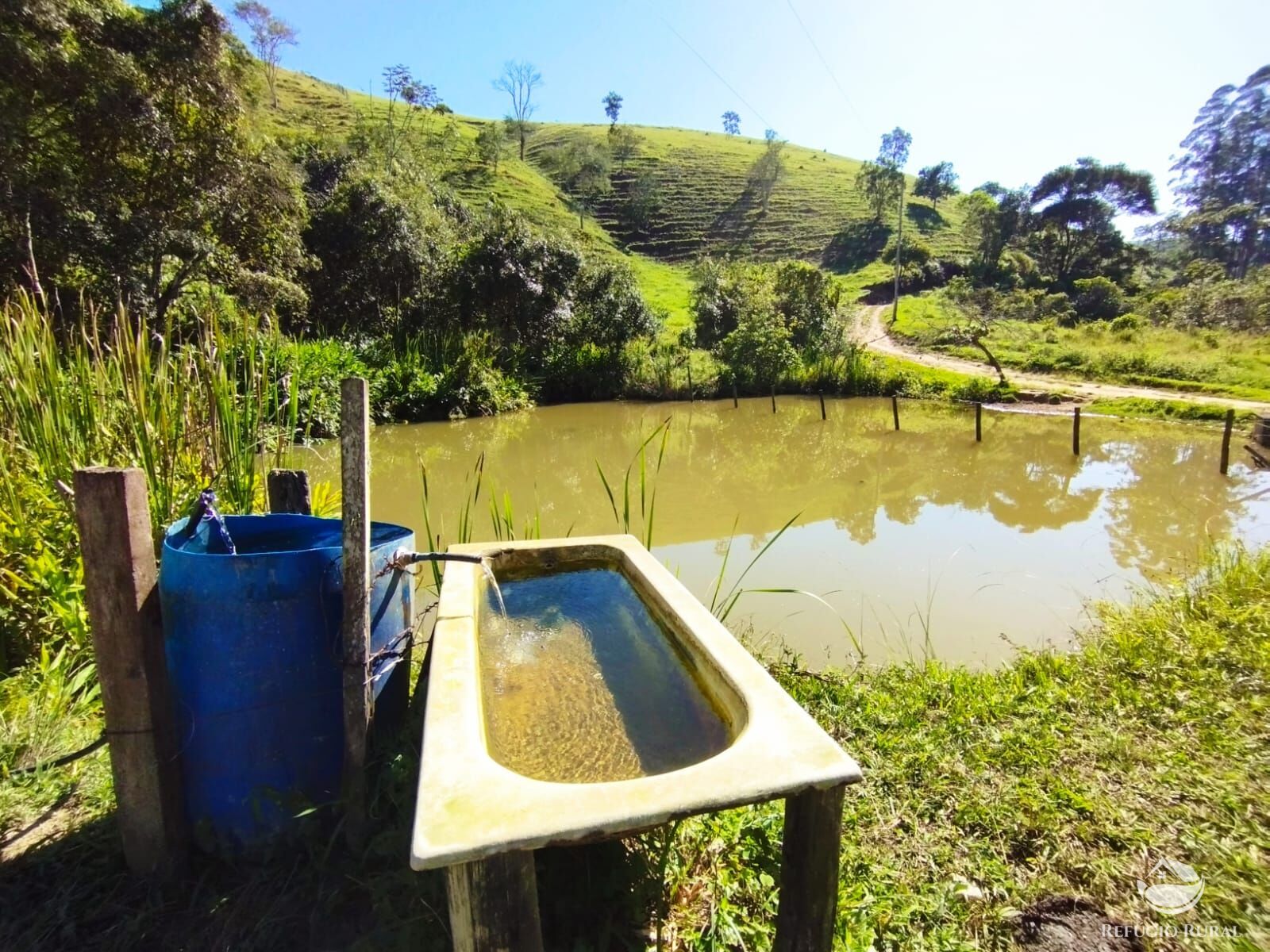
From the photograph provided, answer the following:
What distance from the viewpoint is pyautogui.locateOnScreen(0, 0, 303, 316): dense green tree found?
23.3ft

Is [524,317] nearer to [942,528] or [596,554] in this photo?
[942,528]

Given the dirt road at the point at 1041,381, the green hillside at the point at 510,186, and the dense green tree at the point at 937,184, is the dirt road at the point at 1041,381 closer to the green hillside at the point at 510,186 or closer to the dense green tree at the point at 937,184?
the green hillside at the point at 510,186

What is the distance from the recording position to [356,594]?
142cm

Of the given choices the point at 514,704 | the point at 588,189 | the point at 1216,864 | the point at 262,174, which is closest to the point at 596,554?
the point at 514,704

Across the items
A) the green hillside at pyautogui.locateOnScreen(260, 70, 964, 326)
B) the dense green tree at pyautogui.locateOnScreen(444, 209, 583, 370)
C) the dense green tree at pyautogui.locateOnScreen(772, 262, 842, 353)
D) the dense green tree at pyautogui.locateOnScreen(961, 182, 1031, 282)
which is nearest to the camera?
the dense green tree at pyautogui.locateOnScreen(444, 209, 583, 370)

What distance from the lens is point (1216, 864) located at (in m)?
1.61

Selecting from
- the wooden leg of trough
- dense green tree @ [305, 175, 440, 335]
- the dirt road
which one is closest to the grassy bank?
the wooden leg of trough

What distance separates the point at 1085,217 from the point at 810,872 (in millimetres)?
40976

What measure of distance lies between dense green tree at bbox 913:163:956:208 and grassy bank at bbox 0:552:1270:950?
5290 centimetres

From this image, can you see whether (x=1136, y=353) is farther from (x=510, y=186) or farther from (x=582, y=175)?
(x=582, y=175)

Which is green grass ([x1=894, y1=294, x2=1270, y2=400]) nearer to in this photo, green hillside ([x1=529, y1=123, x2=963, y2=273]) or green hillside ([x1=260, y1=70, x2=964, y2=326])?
green hillside ([x1=260, y1=70, x2=964, y2=326])

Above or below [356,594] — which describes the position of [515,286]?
above

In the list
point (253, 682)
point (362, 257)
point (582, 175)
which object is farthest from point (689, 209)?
point (253, 682)

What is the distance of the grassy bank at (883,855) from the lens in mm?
1378
